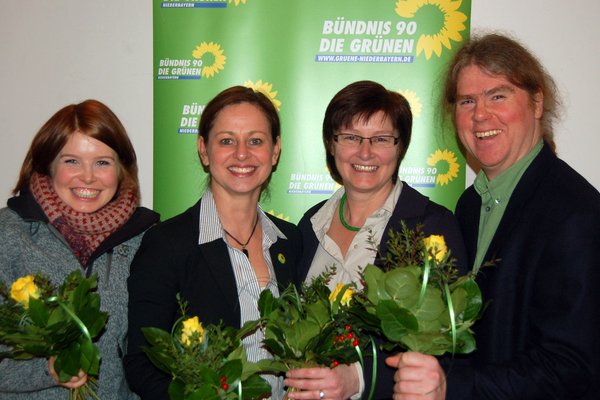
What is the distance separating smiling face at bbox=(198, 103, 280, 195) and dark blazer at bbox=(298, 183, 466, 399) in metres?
0.45

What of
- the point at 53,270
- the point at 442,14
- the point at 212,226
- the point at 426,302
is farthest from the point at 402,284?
the point at 442,14

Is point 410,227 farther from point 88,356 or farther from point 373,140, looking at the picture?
point 88,356

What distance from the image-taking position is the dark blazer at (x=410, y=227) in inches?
77.6

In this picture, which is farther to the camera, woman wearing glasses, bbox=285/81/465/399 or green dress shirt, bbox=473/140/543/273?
woman wearing glasses, bbox=285/81/465/399

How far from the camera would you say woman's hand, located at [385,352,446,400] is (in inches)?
63.3

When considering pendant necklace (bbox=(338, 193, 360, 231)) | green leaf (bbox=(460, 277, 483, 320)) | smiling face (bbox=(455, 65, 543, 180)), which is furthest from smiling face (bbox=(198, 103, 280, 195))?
green leaf (bbox=(460, 277, 483, 320))

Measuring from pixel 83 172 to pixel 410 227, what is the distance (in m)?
1.33

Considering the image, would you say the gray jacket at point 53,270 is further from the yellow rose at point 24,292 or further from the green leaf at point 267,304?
the green leaf at point 267,304

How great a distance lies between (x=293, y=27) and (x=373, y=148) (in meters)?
1.15

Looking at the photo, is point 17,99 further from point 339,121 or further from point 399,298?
point 399,298

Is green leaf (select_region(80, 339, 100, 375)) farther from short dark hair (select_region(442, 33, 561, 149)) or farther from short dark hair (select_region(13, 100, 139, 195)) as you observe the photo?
short dark hair (select_region(442, 33, 561, 149))

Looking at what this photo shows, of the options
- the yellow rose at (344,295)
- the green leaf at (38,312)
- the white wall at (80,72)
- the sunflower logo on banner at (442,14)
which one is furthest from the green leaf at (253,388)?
the sunflower logo on banner at (442,14)

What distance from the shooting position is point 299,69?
3.18 metres

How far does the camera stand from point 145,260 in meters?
2.11
